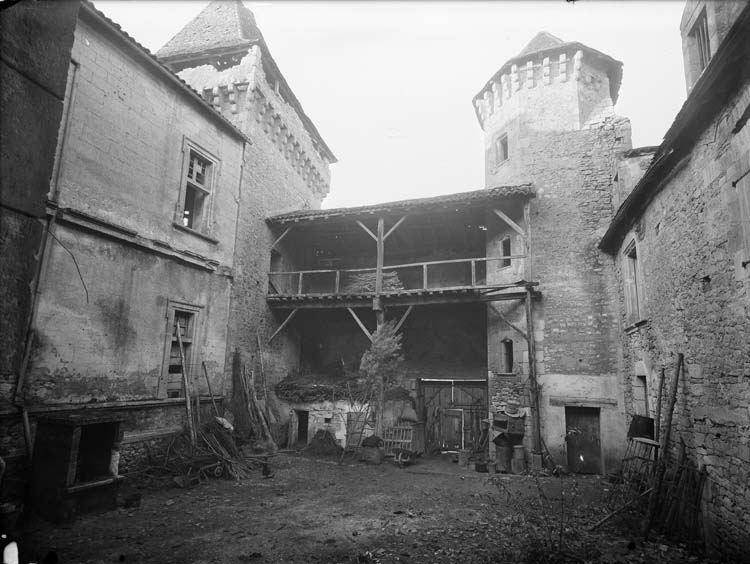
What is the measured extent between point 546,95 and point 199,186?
33.6ft

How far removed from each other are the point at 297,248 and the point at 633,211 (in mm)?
Result: 11118

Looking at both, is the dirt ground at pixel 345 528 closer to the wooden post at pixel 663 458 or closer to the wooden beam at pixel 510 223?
the wooden post at pixel 663 458

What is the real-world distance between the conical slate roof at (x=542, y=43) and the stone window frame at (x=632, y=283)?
284 inches

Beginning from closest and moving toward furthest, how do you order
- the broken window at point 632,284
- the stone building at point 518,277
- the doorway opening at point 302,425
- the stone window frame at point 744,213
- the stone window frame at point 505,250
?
the stone window frame at point 744,213, the broken window at point 632,284, the stone building at point 518,277, the stone window frame at point 505,250, the doorway opening at point 302,425

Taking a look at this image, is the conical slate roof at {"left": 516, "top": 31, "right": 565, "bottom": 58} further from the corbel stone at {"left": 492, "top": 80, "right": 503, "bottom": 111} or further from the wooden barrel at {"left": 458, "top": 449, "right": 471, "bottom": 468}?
the wooden barrel at {"left": 458, "top": 449, "right": 471, "bottom": 468}

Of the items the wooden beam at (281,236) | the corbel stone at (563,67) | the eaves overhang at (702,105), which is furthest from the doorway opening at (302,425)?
the corbel stone at (563,67)

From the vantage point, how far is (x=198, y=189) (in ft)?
36.9

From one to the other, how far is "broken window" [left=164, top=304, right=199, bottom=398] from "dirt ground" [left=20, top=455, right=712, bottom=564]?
245 centimetres

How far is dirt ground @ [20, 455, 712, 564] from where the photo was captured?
512cm

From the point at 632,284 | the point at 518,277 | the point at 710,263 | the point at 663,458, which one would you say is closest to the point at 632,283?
the point at 632,284

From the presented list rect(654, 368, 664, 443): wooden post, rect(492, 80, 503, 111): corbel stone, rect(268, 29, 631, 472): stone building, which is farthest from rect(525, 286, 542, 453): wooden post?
rect(492, 80, 503, 111): corbel stone

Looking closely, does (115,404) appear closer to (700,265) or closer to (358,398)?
(358,398)

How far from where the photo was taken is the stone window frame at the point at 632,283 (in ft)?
29.3

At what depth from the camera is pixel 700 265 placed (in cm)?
571
